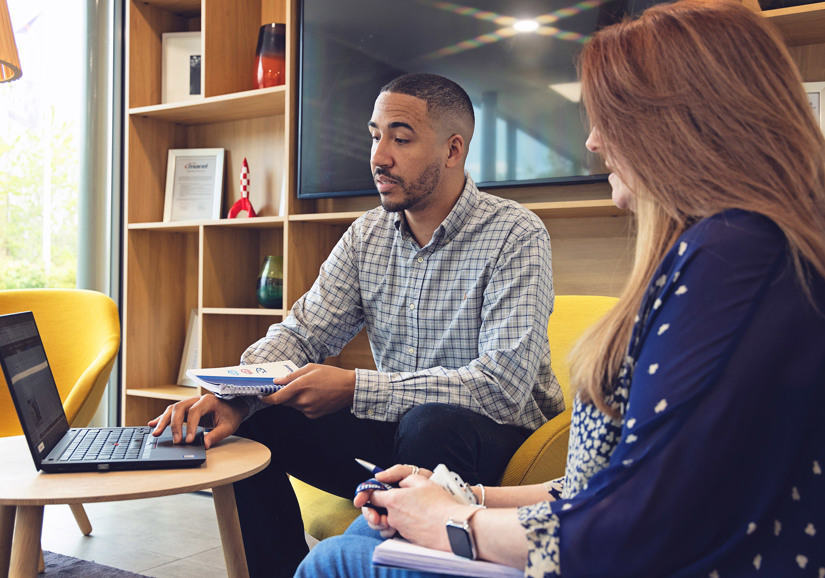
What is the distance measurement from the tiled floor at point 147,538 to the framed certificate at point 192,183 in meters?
1.18

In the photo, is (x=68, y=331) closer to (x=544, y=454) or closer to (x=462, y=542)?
(x=544, y=454)

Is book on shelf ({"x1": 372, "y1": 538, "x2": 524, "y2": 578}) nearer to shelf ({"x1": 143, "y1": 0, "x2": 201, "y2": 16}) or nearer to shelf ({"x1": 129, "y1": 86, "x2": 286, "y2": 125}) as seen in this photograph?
shelf ({"x1": 129, "y1": 86, "x2": 286, "y2": 125})

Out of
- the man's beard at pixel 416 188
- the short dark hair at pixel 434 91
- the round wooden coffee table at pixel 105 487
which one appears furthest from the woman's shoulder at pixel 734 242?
the short dark hair at pixel 434 91

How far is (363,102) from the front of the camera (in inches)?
101

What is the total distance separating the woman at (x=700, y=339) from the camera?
62 centimetres

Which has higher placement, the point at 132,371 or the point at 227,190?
the point at 227,190

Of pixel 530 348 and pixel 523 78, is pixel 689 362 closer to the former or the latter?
pixel 530 348

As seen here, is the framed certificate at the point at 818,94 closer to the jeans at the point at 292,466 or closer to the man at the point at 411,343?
the man at the point at 411,343

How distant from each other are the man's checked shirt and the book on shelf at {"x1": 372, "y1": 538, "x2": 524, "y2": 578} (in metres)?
0.79

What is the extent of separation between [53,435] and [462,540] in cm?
96

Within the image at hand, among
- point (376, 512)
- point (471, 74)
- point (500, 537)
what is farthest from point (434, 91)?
point (500, 537)

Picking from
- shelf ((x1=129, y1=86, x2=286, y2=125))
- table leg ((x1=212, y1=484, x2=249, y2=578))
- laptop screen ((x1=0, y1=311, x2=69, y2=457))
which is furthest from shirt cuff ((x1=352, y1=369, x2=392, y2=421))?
shelf ((x1=129, y1=86, x2=286, y2=125))

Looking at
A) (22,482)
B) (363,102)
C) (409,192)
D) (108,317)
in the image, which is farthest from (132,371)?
(22,482)

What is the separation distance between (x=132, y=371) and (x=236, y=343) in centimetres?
46
